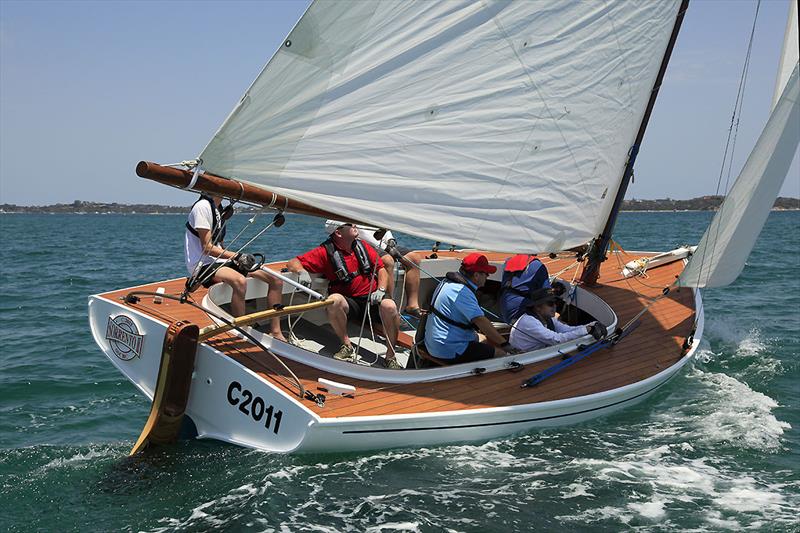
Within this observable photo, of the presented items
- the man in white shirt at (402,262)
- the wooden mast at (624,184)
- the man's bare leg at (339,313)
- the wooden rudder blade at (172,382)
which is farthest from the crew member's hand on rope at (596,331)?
the wooden rudder blade at (172,382)

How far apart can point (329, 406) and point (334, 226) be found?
238 centimetres

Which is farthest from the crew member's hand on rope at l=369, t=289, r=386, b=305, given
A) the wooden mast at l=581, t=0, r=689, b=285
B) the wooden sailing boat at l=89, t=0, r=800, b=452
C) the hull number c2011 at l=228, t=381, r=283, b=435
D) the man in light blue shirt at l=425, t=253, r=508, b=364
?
the wooden mast at l=581, t=0, r=689, b=285

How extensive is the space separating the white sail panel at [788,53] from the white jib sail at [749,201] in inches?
56.5

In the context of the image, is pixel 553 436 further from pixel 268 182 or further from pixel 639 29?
pixel 639 29

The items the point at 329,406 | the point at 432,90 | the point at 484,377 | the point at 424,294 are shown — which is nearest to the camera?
the point at 329,406

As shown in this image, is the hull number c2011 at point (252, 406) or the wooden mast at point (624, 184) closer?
the hull number c2011 at point (252, 406)

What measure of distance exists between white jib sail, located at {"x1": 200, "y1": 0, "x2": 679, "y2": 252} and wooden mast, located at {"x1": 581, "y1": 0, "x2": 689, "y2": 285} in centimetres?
35

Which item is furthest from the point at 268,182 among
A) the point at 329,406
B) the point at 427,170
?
the point at 329,406

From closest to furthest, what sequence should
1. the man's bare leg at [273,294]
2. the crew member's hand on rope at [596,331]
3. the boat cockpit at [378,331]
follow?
1. the boat cockpit at [378,331]
2. the man's bare leg at [273,294]
3. the crew member's hand on rope at [596,331]

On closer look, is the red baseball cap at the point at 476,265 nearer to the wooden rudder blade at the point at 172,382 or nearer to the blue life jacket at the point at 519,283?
the blue life jacket at the point at 519,283

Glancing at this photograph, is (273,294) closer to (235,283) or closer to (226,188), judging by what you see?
(235,283)

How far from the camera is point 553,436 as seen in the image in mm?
6035

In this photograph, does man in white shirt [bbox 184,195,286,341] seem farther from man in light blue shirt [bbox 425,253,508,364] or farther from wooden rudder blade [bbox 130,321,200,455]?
man in light blue shirt [bbox 425,253,508,364]

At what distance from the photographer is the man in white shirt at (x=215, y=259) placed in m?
6.30
